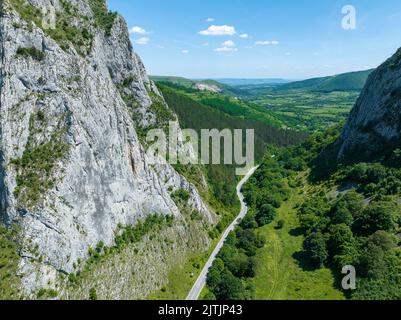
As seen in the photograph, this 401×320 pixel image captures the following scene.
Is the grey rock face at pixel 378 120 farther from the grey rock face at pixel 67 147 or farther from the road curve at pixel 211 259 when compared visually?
the grey rock face at pixel 67 147

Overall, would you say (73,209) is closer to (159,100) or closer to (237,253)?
(237,253)

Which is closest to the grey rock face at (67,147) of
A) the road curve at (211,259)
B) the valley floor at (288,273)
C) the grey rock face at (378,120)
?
the road curve at (211,259)

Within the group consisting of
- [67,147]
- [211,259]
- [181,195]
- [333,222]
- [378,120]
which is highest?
[378,120]

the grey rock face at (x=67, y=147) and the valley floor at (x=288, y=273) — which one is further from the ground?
the grey rock face at (x=67, y=147)

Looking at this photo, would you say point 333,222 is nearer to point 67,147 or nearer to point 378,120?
point 378,120

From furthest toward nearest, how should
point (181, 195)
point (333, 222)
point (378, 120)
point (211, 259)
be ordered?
point (378, 120)
point (181, 195)
point (333, 222)
point (211, 259)

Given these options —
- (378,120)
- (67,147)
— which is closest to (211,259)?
(67,147)
